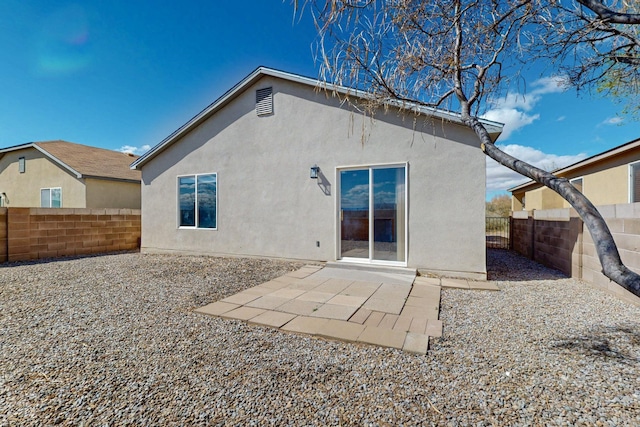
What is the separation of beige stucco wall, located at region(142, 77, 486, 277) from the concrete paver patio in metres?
1.04

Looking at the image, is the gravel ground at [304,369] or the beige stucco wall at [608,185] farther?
the beige stucco wall at [608,185]

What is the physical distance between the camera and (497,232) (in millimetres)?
15586

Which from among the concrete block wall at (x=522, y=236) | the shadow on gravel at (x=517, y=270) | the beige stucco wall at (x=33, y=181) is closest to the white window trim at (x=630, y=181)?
the concrete block wall at (x=522, y=236)

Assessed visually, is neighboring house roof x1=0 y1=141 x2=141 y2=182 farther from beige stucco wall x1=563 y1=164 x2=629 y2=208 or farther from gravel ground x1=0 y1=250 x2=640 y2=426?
beige stucco wall x1=563 y1=164 x2=629 y2=208

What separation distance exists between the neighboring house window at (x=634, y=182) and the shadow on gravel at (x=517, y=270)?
349 centimetres

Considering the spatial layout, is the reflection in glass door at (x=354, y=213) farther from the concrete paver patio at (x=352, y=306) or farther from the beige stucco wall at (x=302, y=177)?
the concrete paver patio at (x=352, y=306)

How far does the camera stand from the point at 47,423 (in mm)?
1888

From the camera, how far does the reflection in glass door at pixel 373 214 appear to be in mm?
6480

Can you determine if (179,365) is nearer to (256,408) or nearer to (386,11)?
(256,408)

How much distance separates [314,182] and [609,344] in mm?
5952

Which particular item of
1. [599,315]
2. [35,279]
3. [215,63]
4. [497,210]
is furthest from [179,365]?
[497,210]

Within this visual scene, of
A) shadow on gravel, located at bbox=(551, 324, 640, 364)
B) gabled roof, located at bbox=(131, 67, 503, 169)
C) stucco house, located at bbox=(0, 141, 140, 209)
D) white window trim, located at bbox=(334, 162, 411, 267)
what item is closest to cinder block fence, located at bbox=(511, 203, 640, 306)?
shadow on gravel, located at bbox=(551, 324, 640, 364)

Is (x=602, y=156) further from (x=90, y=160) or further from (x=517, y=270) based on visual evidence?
(x=90, y=160)

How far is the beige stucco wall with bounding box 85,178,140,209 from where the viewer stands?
43.5 feet
